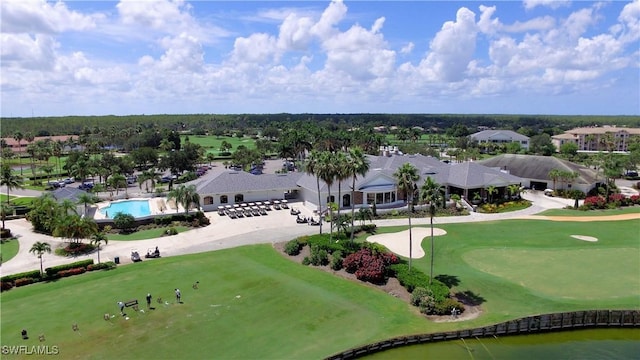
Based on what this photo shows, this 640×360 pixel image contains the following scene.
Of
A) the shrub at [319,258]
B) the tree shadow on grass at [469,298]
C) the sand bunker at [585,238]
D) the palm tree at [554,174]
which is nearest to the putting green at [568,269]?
the sand bunker at [585,238]

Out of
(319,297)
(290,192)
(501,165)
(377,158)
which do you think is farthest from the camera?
(501,165)

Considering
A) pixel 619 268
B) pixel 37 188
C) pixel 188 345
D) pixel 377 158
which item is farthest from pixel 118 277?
pixel 37 188

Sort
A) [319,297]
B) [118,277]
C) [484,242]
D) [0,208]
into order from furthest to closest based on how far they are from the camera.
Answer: [0,208] → [484,242] → [118,277] → [319,297]

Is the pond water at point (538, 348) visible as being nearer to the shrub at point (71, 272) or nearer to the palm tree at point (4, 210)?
the shrub at point (71, 272)

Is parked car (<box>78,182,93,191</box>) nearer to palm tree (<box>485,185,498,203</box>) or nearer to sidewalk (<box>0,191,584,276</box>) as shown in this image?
sidewalk (<box>0,191,584,276</box>)

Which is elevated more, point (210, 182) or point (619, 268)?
point (210, 182)

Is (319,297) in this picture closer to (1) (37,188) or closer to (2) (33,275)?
(2) (33,275)
